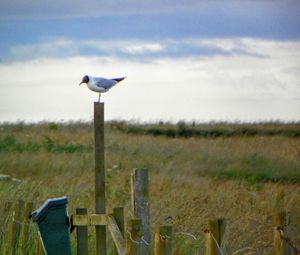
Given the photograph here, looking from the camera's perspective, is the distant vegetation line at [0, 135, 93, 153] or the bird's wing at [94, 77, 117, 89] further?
the distant vegetation line at [0, 135, 93, 153]

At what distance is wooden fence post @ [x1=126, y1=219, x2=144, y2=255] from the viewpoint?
7.93 metres

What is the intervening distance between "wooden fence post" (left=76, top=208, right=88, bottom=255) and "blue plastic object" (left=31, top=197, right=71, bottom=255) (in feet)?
0.76

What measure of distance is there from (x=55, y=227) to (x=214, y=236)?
2.77 metres

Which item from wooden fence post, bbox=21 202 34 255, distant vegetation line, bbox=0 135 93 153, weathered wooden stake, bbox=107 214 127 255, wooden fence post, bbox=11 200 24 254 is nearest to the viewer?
weathered wooden stake, bbox=107 214 127 255

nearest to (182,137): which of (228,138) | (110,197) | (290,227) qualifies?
(228,138)

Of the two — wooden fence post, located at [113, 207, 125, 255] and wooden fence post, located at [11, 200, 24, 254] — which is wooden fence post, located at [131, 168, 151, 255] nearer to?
wooden fence post, located at [113, 207, 125, 255]

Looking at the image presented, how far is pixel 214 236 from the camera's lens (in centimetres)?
759

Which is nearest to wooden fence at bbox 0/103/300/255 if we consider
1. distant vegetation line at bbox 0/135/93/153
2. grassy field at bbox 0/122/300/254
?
grassy field at bbox 0/122/300/254

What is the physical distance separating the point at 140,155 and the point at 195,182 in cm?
611

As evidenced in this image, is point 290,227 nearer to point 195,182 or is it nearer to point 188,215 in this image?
point 188,215

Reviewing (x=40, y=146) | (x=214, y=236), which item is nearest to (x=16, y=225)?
(x=214, y=236)

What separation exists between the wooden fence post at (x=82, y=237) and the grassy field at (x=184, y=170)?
950mm

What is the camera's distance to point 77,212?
10.3 metres

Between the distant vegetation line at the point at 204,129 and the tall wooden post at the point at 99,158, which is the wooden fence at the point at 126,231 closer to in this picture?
the tall wooden post at the point at 99,158
